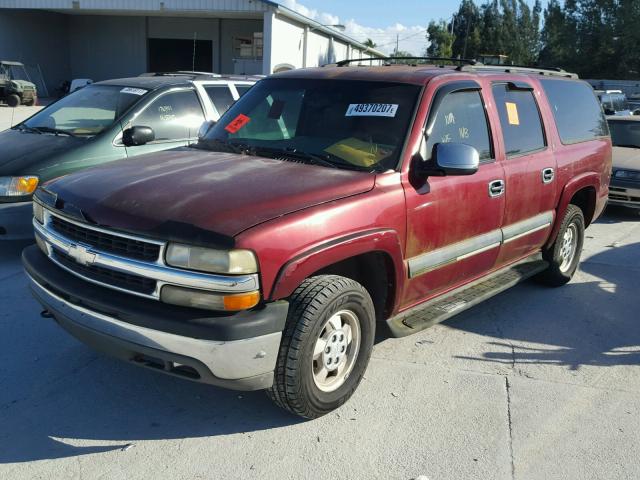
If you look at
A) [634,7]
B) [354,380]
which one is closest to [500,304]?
[354,380]

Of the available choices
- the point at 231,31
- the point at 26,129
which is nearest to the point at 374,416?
the point at 26,129

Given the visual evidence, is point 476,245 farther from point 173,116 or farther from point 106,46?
point 106,46

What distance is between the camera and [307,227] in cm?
322

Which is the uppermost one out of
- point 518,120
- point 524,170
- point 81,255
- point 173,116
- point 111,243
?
point 518,120

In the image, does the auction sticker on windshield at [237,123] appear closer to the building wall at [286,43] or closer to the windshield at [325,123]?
the windshield at [325,123]

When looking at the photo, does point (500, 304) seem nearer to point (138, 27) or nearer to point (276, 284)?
point (276, 284)

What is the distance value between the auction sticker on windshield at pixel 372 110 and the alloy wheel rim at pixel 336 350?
1342mm

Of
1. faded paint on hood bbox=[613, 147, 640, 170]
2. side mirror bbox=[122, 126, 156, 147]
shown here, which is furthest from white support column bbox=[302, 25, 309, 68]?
side mirror bbox=[122, 126, 156, 147]

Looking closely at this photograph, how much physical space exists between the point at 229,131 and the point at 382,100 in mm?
1165

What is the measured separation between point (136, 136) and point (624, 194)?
284 inches

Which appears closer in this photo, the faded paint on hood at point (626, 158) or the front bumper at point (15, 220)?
the front bumper at point (15, 220)

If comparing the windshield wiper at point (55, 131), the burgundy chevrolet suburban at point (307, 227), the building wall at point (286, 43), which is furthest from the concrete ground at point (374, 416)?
the building wall at point (286, 43)

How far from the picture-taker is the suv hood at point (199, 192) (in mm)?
3102

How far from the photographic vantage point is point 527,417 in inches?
147
